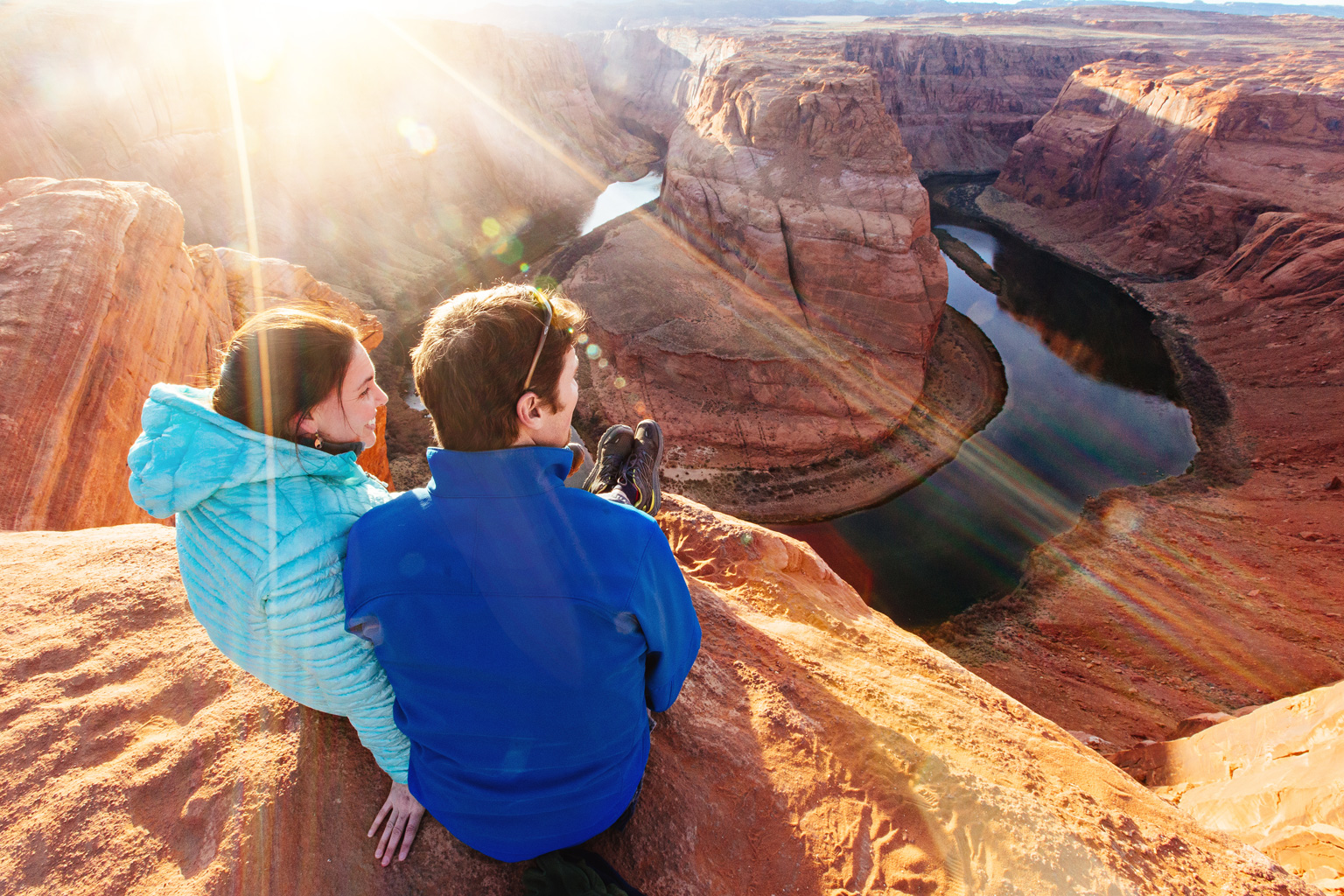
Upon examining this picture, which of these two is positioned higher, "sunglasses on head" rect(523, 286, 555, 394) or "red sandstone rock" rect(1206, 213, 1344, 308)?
"sunglasses on head" rect(523, 286, 555, 394)

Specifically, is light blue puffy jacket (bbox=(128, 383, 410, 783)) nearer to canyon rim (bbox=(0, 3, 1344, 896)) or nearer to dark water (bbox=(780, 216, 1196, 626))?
canyon rim (bbox=(0, 3, 1344, 896))

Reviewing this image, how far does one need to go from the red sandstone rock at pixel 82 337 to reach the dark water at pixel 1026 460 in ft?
41.5

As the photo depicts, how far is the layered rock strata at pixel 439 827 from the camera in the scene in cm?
214

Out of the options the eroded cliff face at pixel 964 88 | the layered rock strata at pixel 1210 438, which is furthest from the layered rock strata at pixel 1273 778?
the eroded cliff face at pixel 964 88

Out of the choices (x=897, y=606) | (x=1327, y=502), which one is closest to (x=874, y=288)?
(x=897, y=606)

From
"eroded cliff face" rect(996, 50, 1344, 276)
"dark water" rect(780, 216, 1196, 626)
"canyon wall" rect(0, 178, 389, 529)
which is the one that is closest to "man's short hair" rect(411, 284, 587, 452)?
"canyon wall" rect(0, 178, 389, 529)

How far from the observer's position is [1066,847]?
99.7 inches

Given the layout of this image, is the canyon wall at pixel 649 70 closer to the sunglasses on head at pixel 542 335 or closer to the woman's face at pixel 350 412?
the woman's face at pixel 350 412

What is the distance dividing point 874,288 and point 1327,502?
1265cm

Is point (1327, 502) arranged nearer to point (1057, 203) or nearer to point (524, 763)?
point (524, 763)

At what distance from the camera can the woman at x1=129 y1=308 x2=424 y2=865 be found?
1.71 m

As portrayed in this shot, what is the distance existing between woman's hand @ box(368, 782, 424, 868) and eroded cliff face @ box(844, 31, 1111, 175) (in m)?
57.5

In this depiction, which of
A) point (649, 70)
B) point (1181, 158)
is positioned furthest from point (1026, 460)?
point (649, 70)

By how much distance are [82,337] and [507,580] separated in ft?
23.4
